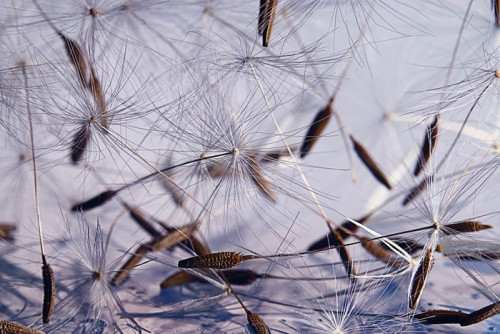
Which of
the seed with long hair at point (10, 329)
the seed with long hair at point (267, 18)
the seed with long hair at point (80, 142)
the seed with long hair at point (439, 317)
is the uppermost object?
the seed with long hair at point (267, 18)

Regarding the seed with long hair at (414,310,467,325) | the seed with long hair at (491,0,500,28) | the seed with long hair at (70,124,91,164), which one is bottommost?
the seed with long hair at (414,310,467,325)

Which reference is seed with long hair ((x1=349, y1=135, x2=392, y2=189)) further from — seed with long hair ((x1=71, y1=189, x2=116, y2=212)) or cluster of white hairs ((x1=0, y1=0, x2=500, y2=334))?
seed with long hair ((x1=71, y1=189, x2=116, y2=212))

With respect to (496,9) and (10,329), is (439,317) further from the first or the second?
(10,329)

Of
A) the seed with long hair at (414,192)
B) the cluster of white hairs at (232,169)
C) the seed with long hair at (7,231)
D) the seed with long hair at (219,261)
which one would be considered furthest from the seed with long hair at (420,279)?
the seed with long hair at (7,231)

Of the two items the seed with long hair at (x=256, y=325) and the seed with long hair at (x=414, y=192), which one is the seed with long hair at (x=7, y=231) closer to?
the seed with long hair at (x=256, y=325)

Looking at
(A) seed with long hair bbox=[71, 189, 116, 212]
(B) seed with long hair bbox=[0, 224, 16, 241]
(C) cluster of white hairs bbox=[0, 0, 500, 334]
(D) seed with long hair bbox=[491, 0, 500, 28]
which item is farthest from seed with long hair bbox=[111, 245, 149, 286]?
(D) seed with long hair bbox=[491, 0, 500, 28]

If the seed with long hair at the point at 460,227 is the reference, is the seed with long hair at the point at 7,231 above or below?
below

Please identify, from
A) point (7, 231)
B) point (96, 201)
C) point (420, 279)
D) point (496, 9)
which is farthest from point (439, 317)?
point (7, 231)
